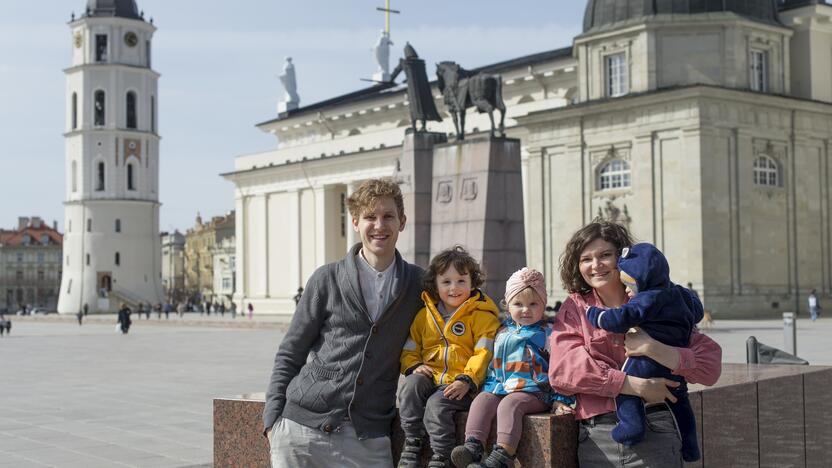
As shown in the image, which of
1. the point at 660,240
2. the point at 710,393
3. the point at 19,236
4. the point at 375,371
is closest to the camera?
the point at 375,371

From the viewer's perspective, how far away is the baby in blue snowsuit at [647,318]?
209 inches

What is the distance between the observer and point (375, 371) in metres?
5.91

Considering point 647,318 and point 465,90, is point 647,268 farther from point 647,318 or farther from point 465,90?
point 465,90

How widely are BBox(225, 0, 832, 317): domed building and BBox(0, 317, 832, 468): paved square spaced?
42.2 feet

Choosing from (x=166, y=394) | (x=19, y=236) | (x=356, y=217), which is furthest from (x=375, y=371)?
(x=19, y=236)

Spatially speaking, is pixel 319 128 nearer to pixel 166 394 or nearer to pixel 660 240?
pixel 660 240

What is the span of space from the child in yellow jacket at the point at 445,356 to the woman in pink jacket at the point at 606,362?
424 mm

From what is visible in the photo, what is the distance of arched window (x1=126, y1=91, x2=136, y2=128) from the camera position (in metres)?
99.6

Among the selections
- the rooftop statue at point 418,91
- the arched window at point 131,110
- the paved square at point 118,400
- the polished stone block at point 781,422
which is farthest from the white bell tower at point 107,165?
the polished stone block at point 781,422

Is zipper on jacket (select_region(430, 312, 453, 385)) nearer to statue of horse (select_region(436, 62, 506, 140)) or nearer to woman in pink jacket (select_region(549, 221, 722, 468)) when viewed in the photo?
woman in pink jacket (select_region(549, 221, 722, 468))

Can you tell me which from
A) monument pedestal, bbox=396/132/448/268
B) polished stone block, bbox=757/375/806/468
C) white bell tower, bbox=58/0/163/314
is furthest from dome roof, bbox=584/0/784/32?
white bell tower, bbox=58/0/163/314

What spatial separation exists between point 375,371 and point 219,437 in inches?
79.3

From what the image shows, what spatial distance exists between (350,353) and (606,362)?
4.28 feet

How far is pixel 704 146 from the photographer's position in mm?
49156
